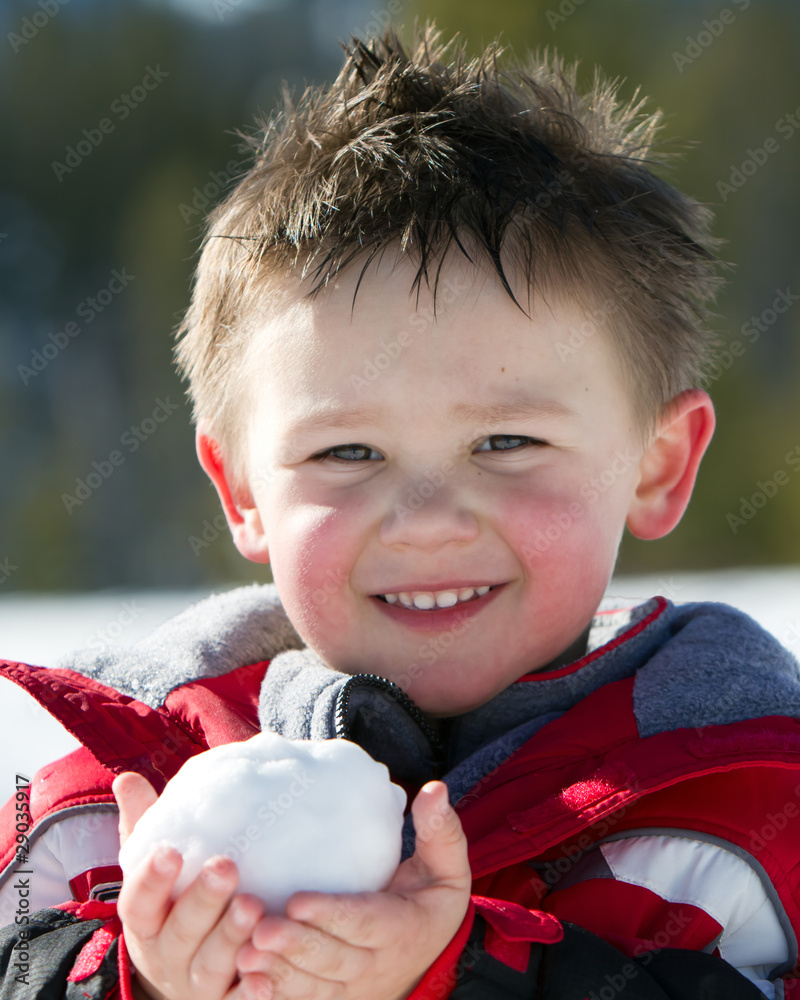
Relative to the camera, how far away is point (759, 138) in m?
10.8

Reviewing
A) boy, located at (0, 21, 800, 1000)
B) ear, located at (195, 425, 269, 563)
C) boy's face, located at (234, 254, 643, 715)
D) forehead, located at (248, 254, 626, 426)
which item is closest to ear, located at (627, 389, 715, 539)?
boy, located at (0, 21, 800, 1000)

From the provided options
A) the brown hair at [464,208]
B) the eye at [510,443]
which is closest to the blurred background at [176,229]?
the brown hair at [464,208]

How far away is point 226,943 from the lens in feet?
2.75

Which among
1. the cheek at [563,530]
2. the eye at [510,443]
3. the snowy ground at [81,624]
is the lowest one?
the snowy ground at [81,624]

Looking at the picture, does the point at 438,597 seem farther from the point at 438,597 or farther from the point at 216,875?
the point at 216,875

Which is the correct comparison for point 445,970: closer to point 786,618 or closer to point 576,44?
point 786,618

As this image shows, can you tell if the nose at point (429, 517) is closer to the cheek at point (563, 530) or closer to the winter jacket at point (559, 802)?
the cheek at point (563, 530)

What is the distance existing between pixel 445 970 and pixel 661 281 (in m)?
1.11

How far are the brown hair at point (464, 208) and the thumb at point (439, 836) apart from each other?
74 centimetres

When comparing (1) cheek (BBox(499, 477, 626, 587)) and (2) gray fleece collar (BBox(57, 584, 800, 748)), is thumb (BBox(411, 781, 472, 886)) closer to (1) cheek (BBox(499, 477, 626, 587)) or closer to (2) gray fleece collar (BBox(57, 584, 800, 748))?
(2) gray fleece collar (BBox(57, 584, 800, 748))

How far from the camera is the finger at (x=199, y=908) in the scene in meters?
0.82

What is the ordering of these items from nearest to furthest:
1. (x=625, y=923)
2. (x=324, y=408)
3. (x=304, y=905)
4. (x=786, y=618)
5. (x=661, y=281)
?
(x=304, y=905) < (x=625, y=923) < (x=324, y=408) < (x=661, y=281) < (x=786, y=618)

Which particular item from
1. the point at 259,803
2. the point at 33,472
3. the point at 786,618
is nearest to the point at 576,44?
the point at 33,472

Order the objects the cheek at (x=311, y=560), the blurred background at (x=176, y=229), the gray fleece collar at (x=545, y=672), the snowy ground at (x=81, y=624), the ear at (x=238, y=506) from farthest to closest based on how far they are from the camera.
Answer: the blurred background at (x=176, y=229) < the snowy ground at (x=81, y=624) < the ear at (x=238, y=506) < the cheek at (x=311, y=560) < the gray fleece collar at (x=545, y=672)
